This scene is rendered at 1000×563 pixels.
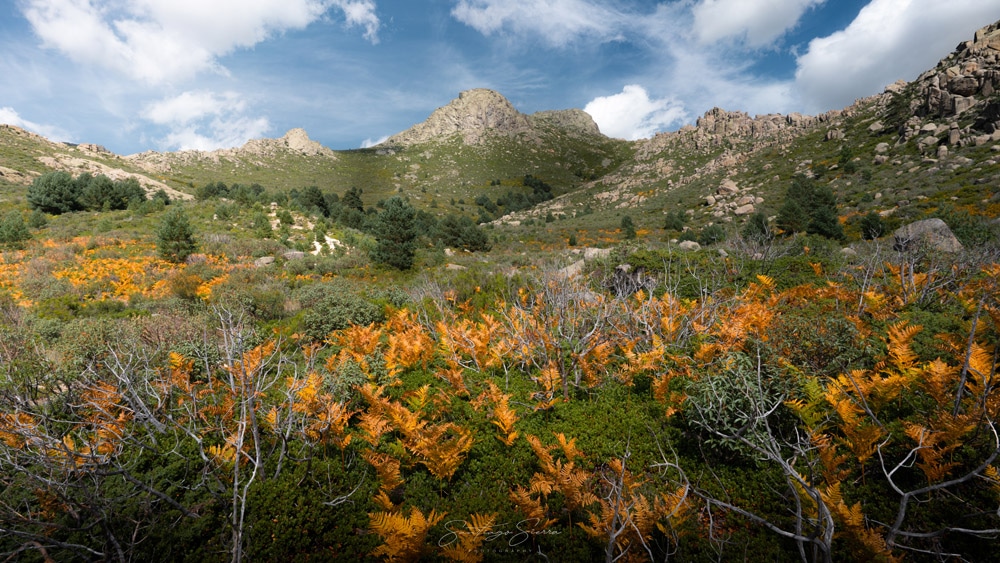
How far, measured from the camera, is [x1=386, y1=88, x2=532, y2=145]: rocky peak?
11612 cm

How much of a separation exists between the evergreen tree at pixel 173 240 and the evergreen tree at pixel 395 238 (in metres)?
9.06

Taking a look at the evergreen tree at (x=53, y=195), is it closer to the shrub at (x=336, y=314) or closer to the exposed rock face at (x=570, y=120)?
the shrub at (x=336, y=314)

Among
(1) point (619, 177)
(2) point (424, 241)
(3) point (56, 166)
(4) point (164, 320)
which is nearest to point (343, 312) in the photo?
(4) point (164, 320)

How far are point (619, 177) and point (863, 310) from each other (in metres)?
68.1

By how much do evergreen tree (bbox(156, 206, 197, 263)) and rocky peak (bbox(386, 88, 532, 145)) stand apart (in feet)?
335

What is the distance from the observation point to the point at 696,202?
1758 inches

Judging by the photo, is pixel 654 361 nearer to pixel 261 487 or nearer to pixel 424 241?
pixel 261 487

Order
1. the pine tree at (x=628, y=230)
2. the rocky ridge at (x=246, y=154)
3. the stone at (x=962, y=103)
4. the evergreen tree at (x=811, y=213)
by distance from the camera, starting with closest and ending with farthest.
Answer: the evergreen tree at (x=811, y=213)
the stone at (x=962, y=103)
the pine tree at (x=628, y=230)
the rocky ridge at (x=246, y=154)

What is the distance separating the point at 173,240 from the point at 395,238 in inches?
422

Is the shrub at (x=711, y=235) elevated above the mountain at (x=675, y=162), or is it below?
below

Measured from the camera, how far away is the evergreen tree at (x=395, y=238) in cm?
2103

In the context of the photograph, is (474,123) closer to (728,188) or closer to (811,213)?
(728,188)

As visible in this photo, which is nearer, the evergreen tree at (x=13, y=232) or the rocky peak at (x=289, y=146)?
the evergreen tree at (x=13, y=232)
